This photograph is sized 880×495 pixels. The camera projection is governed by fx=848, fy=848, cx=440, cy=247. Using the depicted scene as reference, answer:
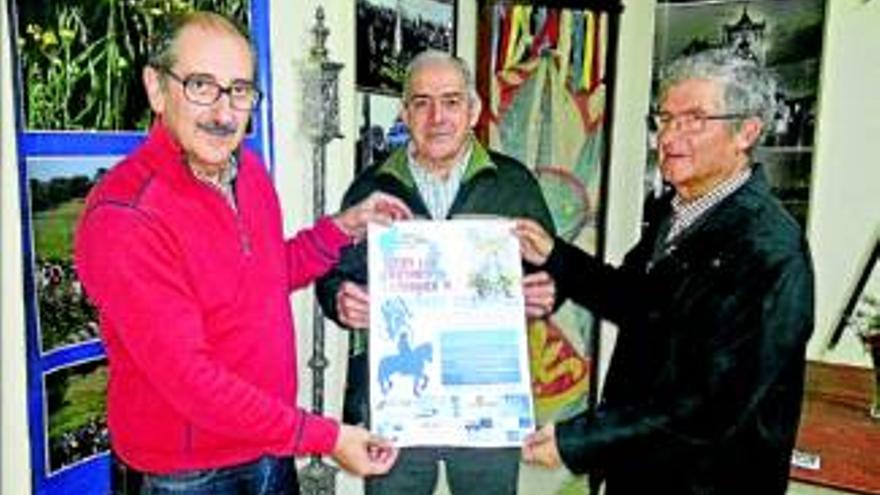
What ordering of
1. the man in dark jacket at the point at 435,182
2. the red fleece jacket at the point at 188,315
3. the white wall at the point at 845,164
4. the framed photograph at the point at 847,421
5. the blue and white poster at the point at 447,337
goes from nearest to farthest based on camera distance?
the red fleece jacket at the point at 188,315
the blue and white poster at the point at 447,337
the man in dark jacket at the point at 435,182
the framed photograph at the point at 847,421
the white wall at the point at 845,164

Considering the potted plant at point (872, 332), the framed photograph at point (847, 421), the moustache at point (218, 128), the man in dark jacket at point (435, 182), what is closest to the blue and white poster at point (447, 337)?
the man in dark jacket at point (435, 182)

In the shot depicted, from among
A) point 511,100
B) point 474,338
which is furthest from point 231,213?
point 511,100

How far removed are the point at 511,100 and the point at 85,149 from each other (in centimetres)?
156

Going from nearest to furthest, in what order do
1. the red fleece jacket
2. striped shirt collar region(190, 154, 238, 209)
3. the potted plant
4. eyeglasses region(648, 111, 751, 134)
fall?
the red fleece jacket < striped shirt collar region(190, 154, 238, 209) < eyeglasses region(648, 111, 751, 134) < the potted plant

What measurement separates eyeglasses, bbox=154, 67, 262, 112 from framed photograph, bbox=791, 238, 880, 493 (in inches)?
71.1

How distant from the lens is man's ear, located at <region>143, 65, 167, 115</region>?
1364 millimetres

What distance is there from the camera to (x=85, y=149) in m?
1.55

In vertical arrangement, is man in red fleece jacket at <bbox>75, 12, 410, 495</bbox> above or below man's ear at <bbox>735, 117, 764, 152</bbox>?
below

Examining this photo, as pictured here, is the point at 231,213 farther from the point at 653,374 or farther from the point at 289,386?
the point at 653,374

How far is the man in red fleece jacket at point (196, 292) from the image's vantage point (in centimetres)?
131

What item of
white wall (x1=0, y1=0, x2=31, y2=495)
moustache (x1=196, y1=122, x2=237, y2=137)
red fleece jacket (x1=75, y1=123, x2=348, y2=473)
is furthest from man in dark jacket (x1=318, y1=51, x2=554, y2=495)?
white wall (x1=0, y1=0, x2=31, y2=495)

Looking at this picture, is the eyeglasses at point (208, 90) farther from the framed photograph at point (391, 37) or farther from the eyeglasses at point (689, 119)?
the framed photograph at point (391, 37)

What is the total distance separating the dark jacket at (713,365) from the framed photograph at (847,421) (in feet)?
2.50

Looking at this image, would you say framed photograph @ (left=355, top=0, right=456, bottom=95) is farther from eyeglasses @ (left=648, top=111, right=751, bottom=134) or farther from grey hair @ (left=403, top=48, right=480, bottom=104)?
eyeglasses @ (left=648, top=111, right=751, bottom=134)
